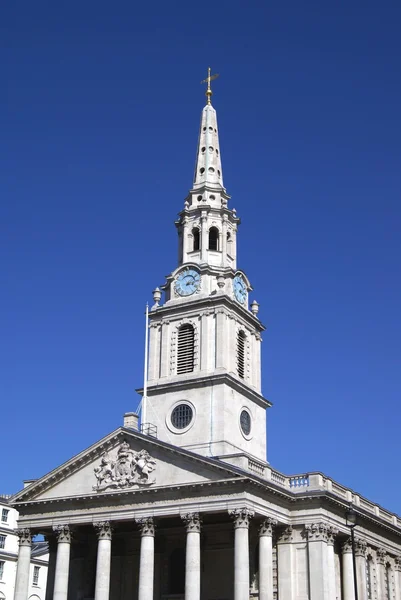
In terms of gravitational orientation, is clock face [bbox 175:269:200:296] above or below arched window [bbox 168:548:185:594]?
above

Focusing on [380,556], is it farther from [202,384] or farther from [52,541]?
[52,541]

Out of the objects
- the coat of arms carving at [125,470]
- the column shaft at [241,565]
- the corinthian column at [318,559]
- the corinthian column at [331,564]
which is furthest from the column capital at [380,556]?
the coat of arms carving at [125,470]

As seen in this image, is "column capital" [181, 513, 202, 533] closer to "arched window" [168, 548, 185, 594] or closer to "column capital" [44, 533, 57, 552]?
"arched window" [168, 548, 185, 594]

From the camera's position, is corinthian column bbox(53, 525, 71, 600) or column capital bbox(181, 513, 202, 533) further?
corinthian column bbox(53, 525, 71, 600)

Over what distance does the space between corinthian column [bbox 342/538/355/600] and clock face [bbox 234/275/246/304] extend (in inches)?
764

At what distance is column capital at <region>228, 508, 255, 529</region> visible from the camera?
4822 cm

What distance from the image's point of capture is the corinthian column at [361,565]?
181ft

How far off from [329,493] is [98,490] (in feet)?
45.7

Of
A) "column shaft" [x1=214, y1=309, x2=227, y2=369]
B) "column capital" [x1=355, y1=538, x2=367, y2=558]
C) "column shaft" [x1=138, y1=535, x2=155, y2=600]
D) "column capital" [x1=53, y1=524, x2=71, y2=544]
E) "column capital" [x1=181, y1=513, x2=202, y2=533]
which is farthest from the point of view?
"column shaft" [x1=214, y1=309, x2=227, y2=369]

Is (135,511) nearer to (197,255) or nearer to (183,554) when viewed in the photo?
(183,554)

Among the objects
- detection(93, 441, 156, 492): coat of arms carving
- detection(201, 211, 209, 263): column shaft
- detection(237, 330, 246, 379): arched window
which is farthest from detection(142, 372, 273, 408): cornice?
detection(201, 211, 209, 263): column shaft

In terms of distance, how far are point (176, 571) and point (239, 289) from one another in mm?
21212

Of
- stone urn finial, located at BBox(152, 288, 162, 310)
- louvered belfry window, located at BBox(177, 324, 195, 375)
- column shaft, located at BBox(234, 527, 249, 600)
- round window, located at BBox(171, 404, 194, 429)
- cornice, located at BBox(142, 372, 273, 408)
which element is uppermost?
stone urn finial, located at BBox(152, 288, 162, 310)

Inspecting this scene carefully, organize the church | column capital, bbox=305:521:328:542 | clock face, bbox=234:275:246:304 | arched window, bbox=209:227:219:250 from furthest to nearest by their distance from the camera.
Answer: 1. arched window, bbox=209:227:219:250
2. clock face, bbox=234:275:246:304
3. column capital, bbox=305:521:328:542
4. the church
